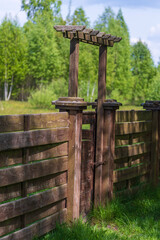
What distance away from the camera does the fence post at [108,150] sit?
484 centimetres

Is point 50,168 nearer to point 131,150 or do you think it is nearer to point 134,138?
point 131,150

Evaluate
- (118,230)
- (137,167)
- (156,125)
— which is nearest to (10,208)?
(118,230)

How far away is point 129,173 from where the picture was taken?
554 centimetres

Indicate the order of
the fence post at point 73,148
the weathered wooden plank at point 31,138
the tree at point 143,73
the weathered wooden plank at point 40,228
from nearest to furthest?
the weathered wooden plank at point 31,138 → the weathered wooden plank at point 40,228 → the fence post at point 73,148 → the tree at point 143,73

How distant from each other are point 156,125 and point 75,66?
274 centimetres

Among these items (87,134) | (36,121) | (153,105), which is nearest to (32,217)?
(36,121)

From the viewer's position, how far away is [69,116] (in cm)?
415

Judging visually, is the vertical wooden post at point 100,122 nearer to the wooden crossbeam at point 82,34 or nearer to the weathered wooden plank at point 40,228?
the wooden crossbeam at point 82,34

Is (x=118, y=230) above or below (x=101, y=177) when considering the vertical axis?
below

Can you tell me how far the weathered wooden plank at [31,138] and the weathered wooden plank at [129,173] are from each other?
153 centimetres

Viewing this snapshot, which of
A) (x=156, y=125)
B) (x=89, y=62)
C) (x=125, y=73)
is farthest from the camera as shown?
(x=125, y=73)

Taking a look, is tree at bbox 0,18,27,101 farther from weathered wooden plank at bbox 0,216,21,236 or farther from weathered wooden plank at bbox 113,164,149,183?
weathered wooden plank at bbox 0,216,21,236

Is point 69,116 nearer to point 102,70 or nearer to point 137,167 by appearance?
point 102,70

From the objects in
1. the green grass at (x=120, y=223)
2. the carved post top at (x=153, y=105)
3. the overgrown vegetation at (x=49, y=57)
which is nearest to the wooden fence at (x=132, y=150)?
the carved post top at (x=153, y=105)
